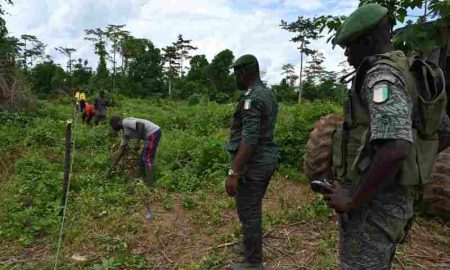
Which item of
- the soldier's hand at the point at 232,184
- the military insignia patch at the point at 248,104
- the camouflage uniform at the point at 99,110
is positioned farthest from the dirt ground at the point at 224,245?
A: the camouflage uniform at the point at 99,110

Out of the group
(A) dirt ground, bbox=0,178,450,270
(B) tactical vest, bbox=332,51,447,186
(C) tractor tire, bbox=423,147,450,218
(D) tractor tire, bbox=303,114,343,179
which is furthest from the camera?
(D) tractor tire, bbox=303,114,343,179

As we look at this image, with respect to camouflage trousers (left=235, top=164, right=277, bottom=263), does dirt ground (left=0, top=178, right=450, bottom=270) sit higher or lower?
lower

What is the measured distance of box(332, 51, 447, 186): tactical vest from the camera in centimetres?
161

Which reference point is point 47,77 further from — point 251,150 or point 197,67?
point 251,150

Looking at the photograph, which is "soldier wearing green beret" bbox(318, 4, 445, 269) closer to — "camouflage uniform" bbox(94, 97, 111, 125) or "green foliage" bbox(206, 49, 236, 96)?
"camouflage uniform" bbox(94, 97, 111, 125)

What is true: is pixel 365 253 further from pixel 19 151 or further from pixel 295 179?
pixel 19 151

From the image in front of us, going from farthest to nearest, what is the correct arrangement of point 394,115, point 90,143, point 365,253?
point 90,143 < point 365,253 < point 394,115

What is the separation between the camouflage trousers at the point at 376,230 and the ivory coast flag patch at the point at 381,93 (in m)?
0.44

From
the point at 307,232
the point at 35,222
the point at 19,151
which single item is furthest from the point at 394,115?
the point at 19,151

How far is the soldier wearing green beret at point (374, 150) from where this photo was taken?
1.50 metres

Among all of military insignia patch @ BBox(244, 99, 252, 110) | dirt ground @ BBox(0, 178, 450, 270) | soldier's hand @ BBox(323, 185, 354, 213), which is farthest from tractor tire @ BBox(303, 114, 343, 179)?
soldier's hand @ BBox(323, 185, 354, 213)

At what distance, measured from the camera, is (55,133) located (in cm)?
941

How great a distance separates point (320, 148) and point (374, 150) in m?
3.83

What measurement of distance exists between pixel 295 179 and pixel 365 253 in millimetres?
4305
